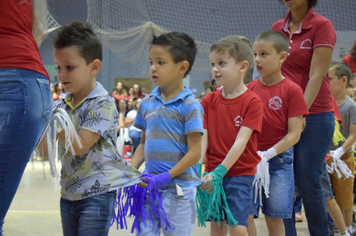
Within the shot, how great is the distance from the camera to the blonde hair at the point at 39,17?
5.30 feet

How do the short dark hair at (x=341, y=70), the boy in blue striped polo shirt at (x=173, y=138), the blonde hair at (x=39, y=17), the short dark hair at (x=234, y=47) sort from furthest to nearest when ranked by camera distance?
the short dark hair at (x=341, y=70) → the short dark hair at (x=234, y=47) → the boy in blue striped polo shirt at (x=173, y=138) → the blonde hair at (x=39, y=17)

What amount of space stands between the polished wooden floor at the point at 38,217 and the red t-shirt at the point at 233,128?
130cm

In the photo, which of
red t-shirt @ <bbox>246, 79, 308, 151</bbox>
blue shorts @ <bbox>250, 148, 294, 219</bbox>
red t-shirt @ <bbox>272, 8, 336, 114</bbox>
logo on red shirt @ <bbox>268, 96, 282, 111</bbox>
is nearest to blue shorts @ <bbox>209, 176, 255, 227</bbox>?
blue shorts @ <bbox>250, 148, 294, 219</bbox>

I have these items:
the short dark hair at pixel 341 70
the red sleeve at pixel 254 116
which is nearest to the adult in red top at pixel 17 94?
the red sleeve at pixel 254 116

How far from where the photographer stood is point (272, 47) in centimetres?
279

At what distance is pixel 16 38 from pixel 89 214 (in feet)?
2.64

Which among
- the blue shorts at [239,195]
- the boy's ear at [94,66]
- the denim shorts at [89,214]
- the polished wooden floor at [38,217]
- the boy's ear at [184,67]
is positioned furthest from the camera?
the polished wooden floor at [38,217]

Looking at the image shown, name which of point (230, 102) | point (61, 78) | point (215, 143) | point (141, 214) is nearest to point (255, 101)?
point (230, 102)

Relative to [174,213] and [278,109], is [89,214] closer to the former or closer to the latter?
[174,213]

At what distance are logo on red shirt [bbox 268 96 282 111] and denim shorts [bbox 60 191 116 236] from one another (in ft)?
4.06

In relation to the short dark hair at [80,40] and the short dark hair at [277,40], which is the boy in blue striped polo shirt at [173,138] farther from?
the short dark hair at [277,40]

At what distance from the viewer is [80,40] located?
6.51 feet

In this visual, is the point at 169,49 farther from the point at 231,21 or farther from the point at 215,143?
the point at 231,21

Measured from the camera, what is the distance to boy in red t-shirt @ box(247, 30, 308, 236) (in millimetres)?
2674
